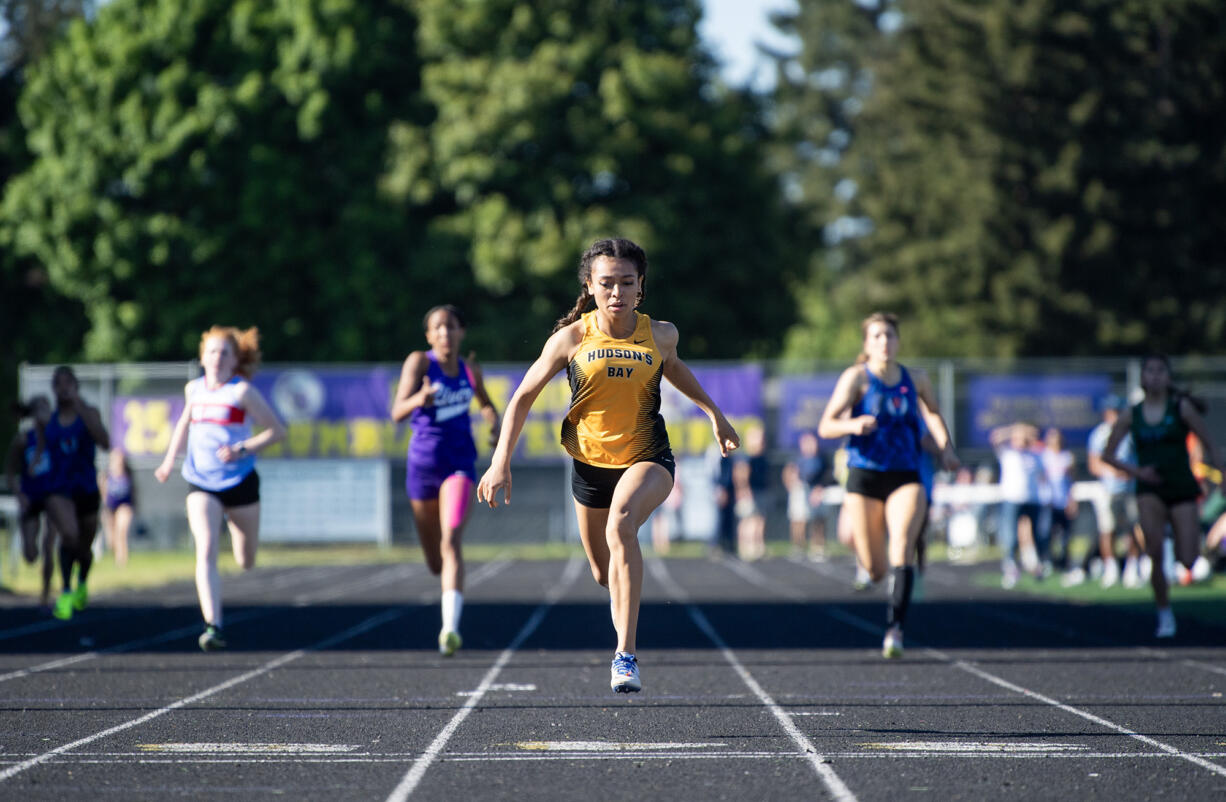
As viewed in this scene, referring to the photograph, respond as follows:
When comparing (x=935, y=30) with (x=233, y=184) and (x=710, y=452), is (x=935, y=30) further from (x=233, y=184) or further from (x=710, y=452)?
(x=710, y=452)

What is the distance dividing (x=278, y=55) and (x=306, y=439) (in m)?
12.8

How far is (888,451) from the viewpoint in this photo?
36.4 feet

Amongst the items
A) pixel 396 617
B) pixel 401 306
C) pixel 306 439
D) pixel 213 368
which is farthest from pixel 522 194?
pixel 213 368

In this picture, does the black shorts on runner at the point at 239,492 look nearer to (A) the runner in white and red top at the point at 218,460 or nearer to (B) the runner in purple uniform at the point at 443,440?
(A) the runner in white and red top at the point at 218,460

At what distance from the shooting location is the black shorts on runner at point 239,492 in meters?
11.0

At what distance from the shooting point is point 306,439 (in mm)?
29484

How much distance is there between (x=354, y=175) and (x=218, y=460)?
28.8 metres

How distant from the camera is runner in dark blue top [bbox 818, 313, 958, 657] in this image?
11.0 m

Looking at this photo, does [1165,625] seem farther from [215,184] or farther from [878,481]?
[215,184]

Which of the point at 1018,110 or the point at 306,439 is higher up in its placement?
the point at 1018,110

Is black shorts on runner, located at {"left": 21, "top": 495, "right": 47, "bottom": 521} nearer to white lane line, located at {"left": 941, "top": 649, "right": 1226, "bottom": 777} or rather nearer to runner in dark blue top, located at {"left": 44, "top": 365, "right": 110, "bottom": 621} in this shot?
runner in dark blue top, located at {"left": 44, "top": 365, "right": 110, "bottom": 621}

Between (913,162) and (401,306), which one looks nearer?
(401,306)

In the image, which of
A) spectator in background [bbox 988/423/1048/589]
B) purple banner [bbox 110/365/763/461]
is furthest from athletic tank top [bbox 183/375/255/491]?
purple banner [bbox 110/365/763/461]

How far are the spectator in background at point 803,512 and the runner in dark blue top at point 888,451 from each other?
16157 mm
